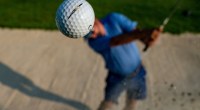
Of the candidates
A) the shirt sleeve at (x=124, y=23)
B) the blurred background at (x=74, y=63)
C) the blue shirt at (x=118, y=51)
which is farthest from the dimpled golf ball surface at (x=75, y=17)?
the blurred background at (x=74, y=63)

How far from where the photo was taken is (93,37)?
6.09 metres

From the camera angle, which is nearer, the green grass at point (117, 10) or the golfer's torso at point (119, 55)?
the golfer's torso at point (119, 55)

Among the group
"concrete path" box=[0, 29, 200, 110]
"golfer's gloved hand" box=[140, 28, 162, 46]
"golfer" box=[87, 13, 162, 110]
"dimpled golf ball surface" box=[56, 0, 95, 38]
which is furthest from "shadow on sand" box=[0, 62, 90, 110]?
"dimpled golf ball surface" box=[56, 0, 95, 38]

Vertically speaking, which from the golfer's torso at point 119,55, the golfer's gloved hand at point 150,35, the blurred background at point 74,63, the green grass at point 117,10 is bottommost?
the green grass at point 117,10

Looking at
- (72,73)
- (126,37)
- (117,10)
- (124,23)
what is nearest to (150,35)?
(126,37)

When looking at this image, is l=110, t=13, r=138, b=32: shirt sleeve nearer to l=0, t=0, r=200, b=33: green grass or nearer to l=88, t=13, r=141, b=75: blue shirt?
l=88, t=13, r=141, b=75: blue shirt

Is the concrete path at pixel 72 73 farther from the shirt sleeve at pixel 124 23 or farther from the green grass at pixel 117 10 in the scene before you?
the shirt sleeve at pixel 124 23

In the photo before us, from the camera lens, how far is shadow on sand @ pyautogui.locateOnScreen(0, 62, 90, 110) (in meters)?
7.74

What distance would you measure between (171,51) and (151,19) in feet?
5.51

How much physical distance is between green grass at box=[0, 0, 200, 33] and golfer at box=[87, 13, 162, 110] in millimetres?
3984

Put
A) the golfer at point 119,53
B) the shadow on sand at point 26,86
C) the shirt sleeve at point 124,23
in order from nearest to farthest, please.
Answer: the golfer at point 119,53, the shirt sleeve at point 124,23, the shadow on sand at point 26,86

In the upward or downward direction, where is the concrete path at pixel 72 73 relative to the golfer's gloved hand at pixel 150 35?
downward

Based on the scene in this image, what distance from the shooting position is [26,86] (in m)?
8.19

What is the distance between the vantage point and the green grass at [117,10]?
1064 cm
